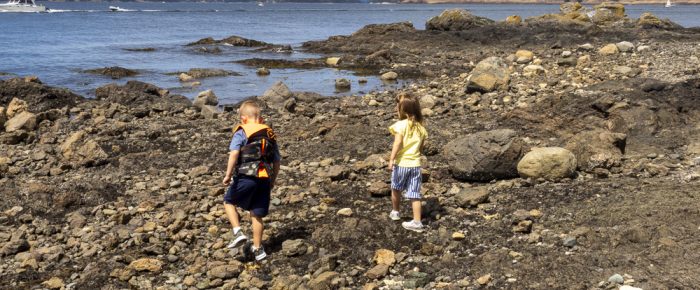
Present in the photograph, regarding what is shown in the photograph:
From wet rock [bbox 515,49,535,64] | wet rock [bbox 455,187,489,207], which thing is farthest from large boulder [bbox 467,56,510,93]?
wet rock [bbox 455,187,489,207]

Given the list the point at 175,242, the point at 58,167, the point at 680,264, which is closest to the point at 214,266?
the point at 175,242

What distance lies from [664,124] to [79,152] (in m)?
10.9

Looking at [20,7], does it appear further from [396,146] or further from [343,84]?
[396,146]

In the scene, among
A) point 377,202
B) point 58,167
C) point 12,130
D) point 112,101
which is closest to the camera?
point 377,202

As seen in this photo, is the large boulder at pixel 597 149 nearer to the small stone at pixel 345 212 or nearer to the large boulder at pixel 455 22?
the small stone at pixel 345 212

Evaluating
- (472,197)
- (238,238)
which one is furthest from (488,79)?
(238,238)

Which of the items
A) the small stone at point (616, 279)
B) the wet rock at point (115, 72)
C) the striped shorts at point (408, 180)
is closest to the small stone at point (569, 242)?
the small stone at point (616, 279)

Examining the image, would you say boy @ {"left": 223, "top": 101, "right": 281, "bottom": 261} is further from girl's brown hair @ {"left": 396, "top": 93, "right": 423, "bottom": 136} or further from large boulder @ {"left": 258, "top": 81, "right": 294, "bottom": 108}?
large boulder @ {"left": 258, "top": 81, "right": 294, "bottom": 108}

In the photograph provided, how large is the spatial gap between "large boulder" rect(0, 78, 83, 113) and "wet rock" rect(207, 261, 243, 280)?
13734 millimetres

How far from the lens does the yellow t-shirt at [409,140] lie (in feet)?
28.0

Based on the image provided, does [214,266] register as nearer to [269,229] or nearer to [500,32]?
[269,229]

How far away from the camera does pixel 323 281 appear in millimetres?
7043

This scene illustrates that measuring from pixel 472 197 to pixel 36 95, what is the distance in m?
15.3

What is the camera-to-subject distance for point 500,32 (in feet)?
129
